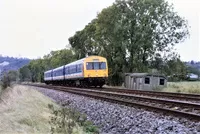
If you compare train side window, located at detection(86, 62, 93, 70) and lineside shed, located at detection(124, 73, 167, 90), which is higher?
train side window, located at detection(86, 62, 93, 70)

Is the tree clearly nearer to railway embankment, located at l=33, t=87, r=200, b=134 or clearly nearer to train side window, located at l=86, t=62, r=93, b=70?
train side window, located at l=86, t=62, r=93, b=70

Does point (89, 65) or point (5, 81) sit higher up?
point (89, 65)

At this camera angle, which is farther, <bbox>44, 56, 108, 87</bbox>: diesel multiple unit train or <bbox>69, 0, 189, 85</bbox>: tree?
<bbox>69, 0, 189, 85</bbox>: tree

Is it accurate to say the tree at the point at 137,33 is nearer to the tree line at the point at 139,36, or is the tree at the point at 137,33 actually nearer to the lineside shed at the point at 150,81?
the tree line at the point at 139,36

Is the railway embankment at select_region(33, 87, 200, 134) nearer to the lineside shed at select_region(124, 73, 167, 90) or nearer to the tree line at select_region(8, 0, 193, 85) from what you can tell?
the lineside shed at select_region(124, 73, 167, 90)

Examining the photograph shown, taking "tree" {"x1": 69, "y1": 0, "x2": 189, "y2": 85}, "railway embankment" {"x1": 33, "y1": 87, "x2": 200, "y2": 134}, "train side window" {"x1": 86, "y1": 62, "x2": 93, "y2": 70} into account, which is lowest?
"railway embankment" {"x1": 33, "y1": 87, "x2": 200, "y2": 134}

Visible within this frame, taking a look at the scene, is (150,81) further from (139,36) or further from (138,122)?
(138,122)

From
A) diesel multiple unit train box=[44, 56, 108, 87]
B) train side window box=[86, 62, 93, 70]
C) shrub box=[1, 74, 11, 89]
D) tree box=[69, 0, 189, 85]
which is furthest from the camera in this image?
tree box=[69, 0, 189, 85]

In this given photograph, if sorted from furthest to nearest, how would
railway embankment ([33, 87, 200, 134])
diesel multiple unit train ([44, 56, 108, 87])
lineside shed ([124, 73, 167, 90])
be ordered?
1. diesel multiple unit train ([44, 56, 108, 87])
2. lineside shed ([124, 73, 167, 90])
3. railway embankment ([33, 87, 200, 134])

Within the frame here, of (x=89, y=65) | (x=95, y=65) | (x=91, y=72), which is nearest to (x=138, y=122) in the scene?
(x=91, y=72)

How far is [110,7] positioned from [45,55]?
81.3 meters

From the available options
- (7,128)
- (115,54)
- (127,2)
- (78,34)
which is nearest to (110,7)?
(127,2)

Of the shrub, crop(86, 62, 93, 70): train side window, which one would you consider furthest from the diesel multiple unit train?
the shrub

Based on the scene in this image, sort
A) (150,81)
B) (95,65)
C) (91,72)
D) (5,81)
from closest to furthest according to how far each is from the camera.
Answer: (5,81)
(150,81)
(91,72)
(95,65)
